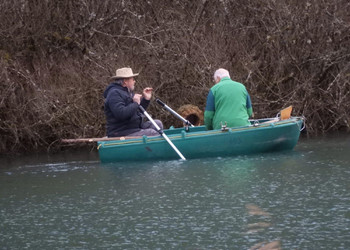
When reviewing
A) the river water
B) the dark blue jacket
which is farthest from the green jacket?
the dark blue jacket

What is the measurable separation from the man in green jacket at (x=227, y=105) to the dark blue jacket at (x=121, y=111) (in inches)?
44.9

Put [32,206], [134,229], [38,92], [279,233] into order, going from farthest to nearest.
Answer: [38,92] → [32,206] → [134,229] → [279,233]

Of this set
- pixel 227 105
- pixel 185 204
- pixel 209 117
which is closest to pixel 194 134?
pixel 209 117

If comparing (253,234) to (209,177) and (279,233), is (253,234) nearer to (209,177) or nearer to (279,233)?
(279,233)

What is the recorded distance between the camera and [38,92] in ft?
53.2

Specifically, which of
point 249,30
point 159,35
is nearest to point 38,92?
point 159,35

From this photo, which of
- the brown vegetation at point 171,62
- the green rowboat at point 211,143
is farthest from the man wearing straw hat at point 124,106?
the brown vegetation at point 171,62

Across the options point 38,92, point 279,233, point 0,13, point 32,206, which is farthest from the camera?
point 0,13

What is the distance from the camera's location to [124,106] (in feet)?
43.7

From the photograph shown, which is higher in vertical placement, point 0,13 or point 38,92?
point 0,13

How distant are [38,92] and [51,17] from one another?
2.64m

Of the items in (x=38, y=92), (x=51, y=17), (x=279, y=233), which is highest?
(x=51, y=17)

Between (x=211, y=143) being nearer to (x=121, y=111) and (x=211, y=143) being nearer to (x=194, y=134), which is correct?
(x=194, y=134)

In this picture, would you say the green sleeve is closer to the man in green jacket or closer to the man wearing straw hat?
the man in green jacket
